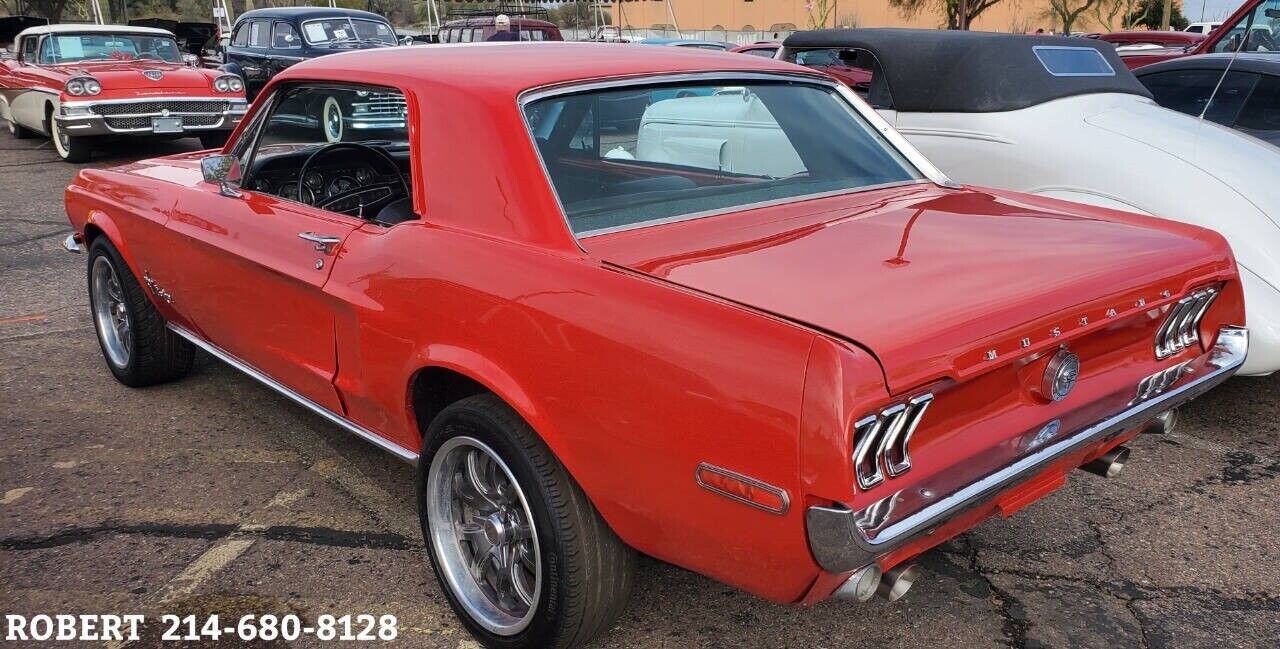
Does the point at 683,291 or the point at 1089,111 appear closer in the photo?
the point at 683,291

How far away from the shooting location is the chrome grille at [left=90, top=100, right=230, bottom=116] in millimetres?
10789

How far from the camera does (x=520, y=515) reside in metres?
2.51

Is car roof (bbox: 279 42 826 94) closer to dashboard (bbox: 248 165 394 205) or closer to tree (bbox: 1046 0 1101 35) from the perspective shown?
dashboard (bbox: 248 165 394 205)

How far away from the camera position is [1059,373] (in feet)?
7.19

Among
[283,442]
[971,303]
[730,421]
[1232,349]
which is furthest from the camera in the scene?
[283,442]

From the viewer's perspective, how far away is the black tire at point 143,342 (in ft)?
13.9

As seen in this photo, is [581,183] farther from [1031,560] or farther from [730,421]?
[1031,560]

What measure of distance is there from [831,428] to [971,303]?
488 mm

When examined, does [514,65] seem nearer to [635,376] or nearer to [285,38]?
[635,376]

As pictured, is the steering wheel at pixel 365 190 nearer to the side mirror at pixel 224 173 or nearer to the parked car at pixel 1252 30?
the side mirror at pixel 224 173

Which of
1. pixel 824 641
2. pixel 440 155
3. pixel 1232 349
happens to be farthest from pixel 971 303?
pixel 440 155

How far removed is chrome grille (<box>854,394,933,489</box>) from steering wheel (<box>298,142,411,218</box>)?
201 centimetres

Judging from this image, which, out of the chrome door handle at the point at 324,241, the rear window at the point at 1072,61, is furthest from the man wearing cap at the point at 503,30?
the chrome door handle at the point at 324,241

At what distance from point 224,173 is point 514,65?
1.39 meters
